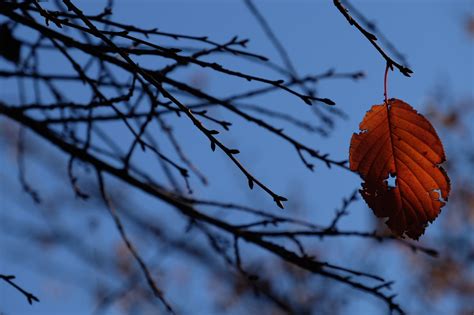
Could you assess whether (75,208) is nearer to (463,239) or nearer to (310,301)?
(310,301)

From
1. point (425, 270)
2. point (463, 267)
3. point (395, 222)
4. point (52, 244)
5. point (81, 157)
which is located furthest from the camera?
Result: point (425, 270)

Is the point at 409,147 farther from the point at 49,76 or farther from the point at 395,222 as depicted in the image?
the point at 49,76

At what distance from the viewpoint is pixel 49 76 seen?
1.97m

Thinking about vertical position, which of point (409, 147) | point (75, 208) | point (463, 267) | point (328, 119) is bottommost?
point (409, 147)

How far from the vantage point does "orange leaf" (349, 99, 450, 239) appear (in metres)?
1.07

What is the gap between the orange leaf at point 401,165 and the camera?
1.07 metres

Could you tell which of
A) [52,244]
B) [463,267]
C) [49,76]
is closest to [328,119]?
[49,76]

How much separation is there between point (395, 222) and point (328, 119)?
1.01m

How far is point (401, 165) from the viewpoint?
1116 millimetres

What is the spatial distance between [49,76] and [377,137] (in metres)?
1.30

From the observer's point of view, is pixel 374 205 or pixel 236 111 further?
pixel 236 111

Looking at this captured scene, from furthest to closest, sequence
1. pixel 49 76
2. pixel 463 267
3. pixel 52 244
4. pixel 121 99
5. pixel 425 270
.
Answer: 1. pixel 425 270
2. pixel 463 267
3. pixel 52 244
4. pixel 49 76
5. pixel 121 99

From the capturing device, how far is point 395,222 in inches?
42.4

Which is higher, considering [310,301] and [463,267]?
[463,267]
